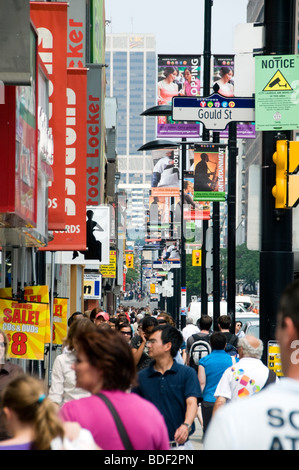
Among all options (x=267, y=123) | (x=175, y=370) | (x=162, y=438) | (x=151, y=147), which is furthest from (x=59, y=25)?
(x=151, y=147)

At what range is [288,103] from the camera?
1092 cm

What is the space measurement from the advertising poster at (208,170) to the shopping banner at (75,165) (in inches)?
308

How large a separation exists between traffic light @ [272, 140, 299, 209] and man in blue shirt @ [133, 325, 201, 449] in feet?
9.25

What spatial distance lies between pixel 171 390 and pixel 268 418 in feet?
15.0

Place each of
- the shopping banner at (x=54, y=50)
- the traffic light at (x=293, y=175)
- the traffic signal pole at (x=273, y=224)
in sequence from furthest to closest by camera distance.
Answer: the shopping banner at (x=54, y=50) → the traffic signal pole at (x=273, y=224) → the traffic light at (x=293, y=175)

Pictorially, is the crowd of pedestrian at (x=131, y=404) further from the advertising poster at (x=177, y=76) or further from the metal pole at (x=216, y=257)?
the advertising poster at (x=177, y=76)

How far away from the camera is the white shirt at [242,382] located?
9000 mm

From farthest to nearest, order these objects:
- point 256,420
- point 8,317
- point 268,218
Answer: point 8,317 → point 268,218 → point 256,420

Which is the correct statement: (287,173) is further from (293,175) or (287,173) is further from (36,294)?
(36,294)

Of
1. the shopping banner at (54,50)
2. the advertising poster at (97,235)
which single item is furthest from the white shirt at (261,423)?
the advertising poster at (97,235)

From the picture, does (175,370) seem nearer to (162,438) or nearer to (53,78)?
(162,438)

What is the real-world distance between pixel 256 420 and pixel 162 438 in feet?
4.84

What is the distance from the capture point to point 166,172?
43.9 metres

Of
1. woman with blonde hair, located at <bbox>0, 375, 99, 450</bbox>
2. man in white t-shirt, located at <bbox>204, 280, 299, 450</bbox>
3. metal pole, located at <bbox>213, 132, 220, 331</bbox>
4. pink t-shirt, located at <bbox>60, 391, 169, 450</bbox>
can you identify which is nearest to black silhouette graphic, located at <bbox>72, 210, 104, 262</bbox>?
metal pole, located at <bbox>213, 132, 220, 331</bbox>
